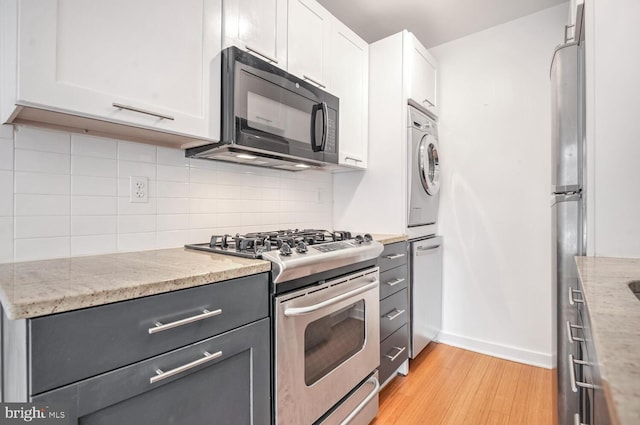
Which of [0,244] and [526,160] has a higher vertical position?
[526,160]

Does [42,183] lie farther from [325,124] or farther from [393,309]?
[393,309]

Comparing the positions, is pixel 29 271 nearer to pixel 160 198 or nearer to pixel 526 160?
pixel 160 198

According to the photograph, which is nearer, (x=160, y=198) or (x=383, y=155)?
(x=160, y=198)

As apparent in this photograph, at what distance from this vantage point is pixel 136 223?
4.48 ft

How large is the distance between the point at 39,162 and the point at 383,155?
188cm

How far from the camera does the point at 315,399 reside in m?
1.27

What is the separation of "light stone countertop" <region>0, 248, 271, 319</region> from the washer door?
161cm

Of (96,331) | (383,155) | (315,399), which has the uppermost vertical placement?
(383,155)

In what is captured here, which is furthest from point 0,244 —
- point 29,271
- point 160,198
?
point 160,198

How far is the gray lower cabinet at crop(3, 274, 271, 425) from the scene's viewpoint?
65 cm

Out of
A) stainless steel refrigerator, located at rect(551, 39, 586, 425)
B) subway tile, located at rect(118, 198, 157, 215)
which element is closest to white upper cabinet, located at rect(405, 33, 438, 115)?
stainless steel refrigerator, located at rect(551, 39, 586, 425)

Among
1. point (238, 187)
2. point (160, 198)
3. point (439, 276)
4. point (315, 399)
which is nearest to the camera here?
→ point (315, 399)

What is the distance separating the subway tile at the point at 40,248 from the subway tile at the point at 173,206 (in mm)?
371

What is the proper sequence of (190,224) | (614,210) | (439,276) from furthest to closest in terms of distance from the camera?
(439,276), (190,224), (614,210)
